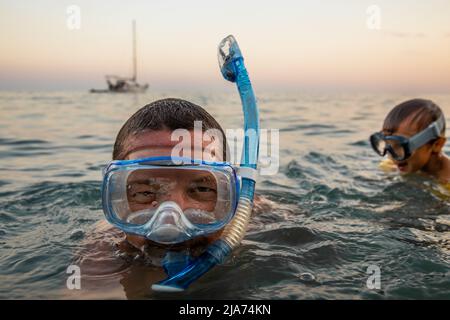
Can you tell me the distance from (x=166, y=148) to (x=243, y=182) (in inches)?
16.0

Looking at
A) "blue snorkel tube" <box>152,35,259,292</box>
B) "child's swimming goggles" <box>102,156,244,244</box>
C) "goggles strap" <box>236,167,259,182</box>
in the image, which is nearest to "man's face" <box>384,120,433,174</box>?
"blue snorkel tube" <box>152,35,259,292</box>

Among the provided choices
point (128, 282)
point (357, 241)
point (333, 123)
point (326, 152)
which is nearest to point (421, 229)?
point (357, 241)

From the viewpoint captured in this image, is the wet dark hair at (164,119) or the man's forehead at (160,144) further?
the wet dark hair at (164,119)

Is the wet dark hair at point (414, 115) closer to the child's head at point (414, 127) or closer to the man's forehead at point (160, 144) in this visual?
the child's head at point (414, 127)

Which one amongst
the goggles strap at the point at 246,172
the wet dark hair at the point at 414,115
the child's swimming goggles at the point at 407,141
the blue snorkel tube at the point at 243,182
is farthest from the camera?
the wet dark hair at the point at 414,115

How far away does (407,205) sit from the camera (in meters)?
3.94

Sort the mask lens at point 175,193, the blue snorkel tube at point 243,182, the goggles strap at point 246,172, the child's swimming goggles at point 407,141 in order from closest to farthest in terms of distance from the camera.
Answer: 1. the blue snorkel tube at point 243,182
2. the mask lens at point 175,193
3. the goggles strap at point 246,172
4. the child's swimming goggles at point 407,141

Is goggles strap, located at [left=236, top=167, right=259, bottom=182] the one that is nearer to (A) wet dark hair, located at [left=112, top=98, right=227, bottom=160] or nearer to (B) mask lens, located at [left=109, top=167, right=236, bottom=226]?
(B) mask lens, located at [left=109, top=167, right=236, bottom=226]

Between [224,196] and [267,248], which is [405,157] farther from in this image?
[224,196]

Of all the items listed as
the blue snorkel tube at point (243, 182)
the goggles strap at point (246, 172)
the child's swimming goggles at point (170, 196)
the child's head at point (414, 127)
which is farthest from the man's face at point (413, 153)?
the child's swimming goggles at point (170, 196)

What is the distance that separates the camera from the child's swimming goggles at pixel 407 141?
16.2ft

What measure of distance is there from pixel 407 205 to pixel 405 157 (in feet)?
3.85

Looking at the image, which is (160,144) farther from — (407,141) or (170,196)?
(407,141)

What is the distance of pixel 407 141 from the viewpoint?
16.1 feet
